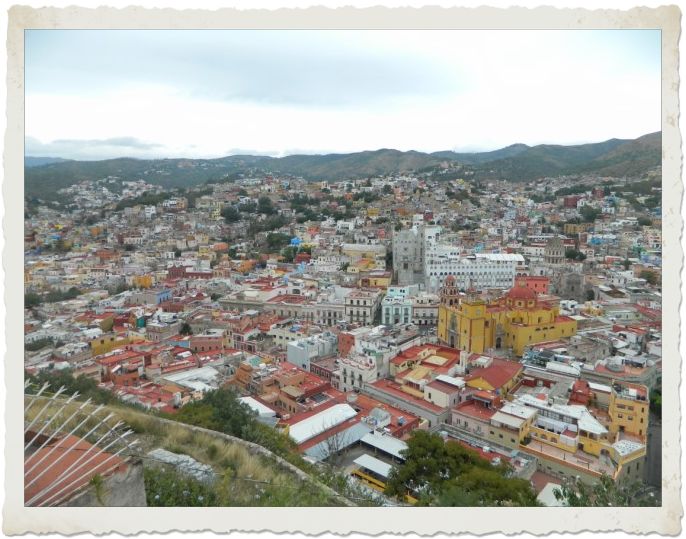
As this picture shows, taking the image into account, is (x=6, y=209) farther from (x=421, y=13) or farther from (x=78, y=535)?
(x=421, y=13)

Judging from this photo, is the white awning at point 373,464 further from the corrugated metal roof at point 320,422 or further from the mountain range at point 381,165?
the mountain range at point 381,165

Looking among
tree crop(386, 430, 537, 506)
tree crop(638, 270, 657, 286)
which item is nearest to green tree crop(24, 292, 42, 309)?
tree crop(386, 430, 537, 506)

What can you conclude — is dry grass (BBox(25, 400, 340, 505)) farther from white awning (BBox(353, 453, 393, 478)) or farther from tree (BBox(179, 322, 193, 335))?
tree (BBox(179, 322, 193, 335))

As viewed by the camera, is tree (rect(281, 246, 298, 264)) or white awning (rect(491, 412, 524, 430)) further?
tree (rect(281, 246, 298, 264))

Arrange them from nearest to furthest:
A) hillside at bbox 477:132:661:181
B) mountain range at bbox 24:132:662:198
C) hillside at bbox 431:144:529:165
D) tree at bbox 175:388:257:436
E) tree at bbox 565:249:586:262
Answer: tree at bbox 175:388:257:436 < tree at bbox 565:249:586:262 < mountain range at bbox 24:132:662:198 < hillside at bbox 477:132:661:181 < hillside at bbox 431:144:529:165

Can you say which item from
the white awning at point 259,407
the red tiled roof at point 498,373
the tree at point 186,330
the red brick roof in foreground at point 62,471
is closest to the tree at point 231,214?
the tree at point 186,330

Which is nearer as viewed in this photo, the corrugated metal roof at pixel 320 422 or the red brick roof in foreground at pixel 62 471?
the red brick roof in foreground at pixel 62 471

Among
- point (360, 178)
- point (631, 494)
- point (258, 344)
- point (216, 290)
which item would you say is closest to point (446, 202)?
point (360, 178)
